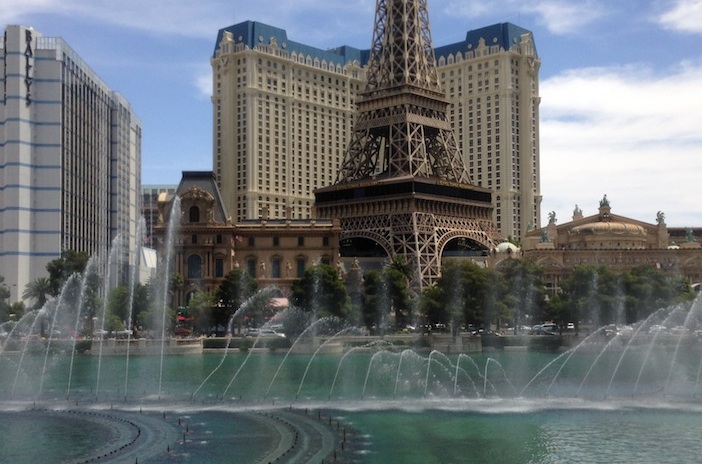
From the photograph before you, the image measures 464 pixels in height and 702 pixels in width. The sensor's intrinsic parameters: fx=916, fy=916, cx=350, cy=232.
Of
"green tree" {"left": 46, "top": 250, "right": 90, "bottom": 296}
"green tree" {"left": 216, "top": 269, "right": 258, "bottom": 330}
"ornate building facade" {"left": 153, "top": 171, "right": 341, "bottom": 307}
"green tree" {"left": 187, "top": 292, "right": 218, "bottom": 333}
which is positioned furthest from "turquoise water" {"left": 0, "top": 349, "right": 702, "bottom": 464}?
"ornate building facade" {"left": 153, "top": 171, "right": 341, "bottom": 307}

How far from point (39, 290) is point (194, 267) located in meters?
26.4

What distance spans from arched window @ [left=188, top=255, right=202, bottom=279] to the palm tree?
77.4 feet

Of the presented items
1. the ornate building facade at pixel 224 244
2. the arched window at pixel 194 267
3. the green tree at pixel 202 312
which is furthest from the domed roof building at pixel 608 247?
the green tree at pixel 202 312

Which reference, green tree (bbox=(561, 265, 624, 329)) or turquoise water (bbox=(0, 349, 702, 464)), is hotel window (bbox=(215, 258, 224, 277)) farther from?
turquoise water (bbox=(0, 349, 702, 464))

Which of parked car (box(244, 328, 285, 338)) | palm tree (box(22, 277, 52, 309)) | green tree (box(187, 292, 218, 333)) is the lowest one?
parked car (box(244, 328, 285, 338))

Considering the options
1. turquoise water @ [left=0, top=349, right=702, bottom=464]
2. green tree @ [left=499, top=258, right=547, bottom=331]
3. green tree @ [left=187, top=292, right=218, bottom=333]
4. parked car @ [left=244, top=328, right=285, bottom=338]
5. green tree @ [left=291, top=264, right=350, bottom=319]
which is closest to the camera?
turquoise water @ [left=0, top=349, right=702, bottom=464]

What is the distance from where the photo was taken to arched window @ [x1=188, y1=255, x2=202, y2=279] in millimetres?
128250

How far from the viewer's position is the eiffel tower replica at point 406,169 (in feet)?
437

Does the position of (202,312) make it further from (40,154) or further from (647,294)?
(647,294)

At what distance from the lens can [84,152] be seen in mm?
129250

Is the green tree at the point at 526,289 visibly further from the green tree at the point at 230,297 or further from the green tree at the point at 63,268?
the green tree at the point at 63,268

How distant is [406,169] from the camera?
138875 millimetres

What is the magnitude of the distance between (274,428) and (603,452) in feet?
44.8

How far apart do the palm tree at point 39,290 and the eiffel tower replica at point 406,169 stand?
46119mm
